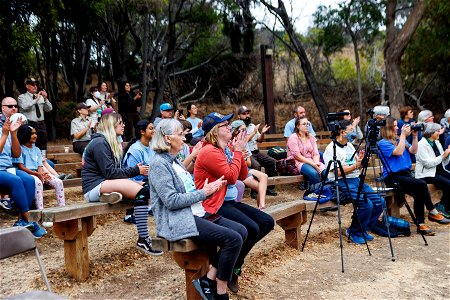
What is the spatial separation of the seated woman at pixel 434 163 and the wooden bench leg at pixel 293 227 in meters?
2.70

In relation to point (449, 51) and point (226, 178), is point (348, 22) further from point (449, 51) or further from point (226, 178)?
point (226, 178)

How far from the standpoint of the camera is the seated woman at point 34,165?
5.55 meters

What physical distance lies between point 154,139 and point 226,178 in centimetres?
73

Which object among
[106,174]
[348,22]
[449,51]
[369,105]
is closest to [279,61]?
[369,105]

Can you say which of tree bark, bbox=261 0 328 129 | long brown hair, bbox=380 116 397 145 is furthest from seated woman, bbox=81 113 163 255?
tree bark, bbox=261 0 328 129

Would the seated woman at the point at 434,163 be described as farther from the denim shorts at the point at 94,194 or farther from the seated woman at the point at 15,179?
the seated woman at the point at 15,179

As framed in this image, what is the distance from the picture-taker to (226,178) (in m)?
4.10

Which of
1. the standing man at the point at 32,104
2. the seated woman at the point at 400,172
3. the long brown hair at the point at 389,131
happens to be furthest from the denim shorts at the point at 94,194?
the standing man at the point at 32,104

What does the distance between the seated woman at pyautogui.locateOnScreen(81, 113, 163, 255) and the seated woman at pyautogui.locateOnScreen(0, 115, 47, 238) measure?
1.00m

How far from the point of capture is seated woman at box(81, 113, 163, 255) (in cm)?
463

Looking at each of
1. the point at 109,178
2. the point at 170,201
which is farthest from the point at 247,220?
the point at 109,178

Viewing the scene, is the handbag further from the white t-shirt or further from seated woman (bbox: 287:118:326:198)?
the white t-shirt

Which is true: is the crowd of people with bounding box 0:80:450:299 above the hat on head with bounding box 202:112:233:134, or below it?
below

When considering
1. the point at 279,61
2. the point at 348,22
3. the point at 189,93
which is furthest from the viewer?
the point at 279,61
